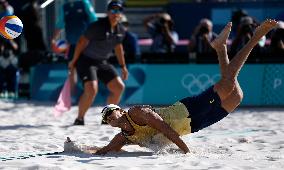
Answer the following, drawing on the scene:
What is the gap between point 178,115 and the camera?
604cm

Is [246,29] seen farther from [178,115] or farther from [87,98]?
[178,115]

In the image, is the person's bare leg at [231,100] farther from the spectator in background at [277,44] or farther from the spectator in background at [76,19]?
the spectator in background at [76,19]

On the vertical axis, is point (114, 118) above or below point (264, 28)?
below

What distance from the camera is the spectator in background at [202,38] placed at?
11930mm

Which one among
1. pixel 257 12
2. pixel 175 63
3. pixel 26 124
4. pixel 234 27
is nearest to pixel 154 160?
pixel 26 124

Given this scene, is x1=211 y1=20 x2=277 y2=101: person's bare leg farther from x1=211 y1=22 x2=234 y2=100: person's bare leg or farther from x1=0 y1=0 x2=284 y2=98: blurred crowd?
x1=0 y1=0 x2=284 y2=98: blurred crowd

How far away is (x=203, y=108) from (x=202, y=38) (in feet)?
19.9

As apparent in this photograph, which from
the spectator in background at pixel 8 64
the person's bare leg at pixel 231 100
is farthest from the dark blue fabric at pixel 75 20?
the person's bare leg at pixel 231 100

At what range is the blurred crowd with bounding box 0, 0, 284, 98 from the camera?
1124cm

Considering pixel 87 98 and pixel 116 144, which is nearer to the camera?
pixel 116 144

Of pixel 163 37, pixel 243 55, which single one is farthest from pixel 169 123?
pixel 163 37

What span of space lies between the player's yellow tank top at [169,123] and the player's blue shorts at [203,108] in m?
0.05

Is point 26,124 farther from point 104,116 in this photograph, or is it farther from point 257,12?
point 257,12

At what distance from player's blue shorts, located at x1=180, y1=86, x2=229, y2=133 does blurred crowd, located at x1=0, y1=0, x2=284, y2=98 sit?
506 cm
